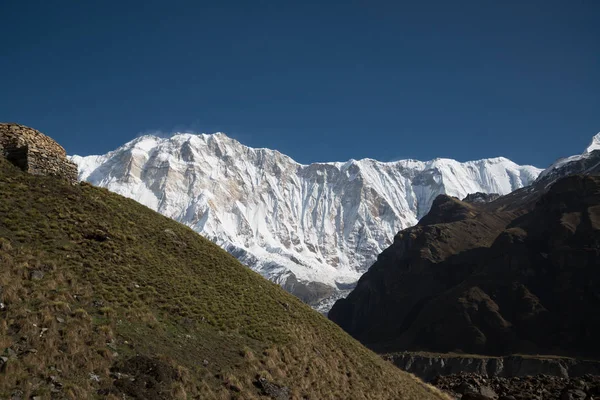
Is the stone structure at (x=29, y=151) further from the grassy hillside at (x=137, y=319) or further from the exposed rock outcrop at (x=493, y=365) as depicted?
the exposed rock outcrop at (x=493, y=365)

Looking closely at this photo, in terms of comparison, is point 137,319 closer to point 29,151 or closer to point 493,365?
point 29,151

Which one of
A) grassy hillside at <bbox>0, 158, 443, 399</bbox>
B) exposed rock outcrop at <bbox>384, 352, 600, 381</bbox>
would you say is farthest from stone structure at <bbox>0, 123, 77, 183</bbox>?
exposed rock outcrop at <bbox>384, 352, 600, 381</bbox>

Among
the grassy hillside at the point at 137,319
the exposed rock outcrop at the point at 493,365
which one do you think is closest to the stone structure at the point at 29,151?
the grassy hillside at the point at 137,319

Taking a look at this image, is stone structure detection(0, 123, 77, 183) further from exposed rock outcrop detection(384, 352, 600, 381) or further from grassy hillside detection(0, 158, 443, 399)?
exposed rock outcrop detection(384, 352, 600, 381)

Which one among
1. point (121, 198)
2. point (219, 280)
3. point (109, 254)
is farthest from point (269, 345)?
point (121, 198)

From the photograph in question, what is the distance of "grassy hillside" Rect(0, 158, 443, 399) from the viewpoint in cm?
1831

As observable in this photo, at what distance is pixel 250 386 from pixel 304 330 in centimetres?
1096

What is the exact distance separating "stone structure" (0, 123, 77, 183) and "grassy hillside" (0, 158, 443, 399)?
1.00 m

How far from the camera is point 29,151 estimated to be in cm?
3238

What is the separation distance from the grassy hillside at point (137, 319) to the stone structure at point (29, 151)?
997 mm

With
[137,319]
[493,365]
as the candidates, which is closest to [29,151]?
[137,319]

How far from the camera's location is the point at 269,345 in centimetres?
2873

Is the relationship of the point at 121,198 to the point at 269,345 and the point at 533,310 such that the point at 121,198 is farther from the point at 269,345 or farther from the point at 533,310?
the point at 533,310

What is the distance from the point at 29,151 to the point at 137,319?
51.4ft
